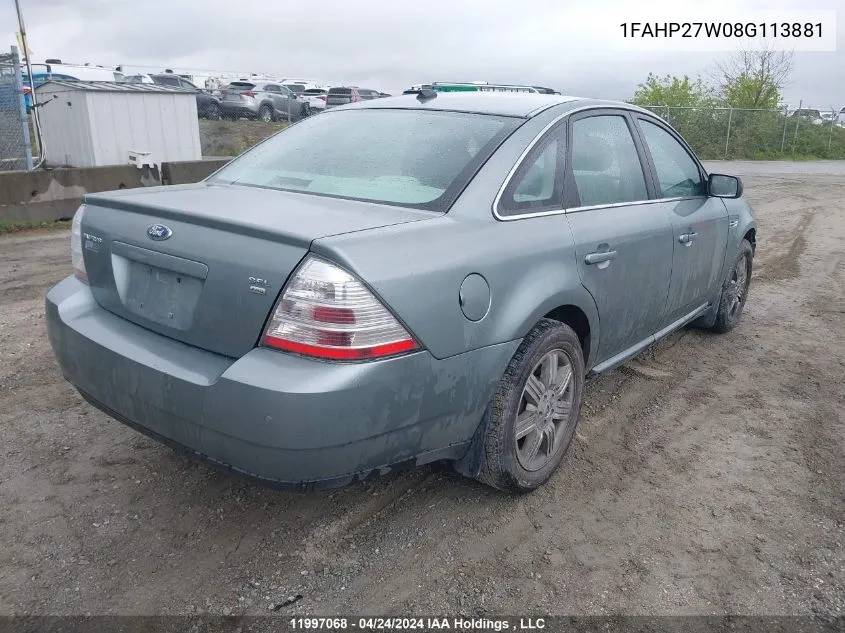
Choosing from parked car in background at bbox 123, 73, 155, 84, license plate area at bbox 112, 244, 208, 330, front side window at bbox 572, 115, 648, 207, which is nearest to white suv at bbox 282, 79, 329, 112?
parked car in background at bbox 123, 73, 155, 84

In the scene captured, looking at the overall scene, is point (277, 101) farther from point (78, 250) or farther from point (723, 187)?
point (78, 250)

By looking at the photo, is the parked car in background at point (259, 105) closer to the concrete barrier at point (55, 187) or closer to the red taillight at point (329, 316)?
the concrete barrier at point (55, 187)

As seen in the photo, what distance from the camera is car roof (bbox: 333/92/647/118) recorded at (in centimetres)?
328

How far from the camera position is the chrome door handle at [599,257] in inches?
124

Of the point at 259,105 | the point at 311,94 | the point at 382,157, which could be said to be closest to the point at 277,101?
the point at 259,105

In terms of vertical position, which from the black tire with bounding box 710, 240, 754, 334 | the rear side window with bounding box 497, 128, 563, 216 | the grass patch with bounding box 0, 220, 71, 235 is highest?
the rear side window with bounding box 497, 128, 563, 216

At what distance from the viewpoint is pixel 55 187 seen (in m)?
9.20

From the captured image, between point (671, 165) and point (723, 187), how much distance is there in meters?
0.47

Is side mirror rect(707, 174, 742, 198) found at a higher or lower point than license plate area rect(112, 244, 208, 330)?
higher

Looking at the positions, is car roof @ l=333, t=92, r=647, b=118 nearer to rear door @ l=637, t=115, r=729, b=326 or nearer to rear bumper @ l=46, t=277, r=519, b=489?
rear door @ l=637, t=115, r=729, b=326

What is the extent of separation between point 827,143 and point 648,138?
106 feet

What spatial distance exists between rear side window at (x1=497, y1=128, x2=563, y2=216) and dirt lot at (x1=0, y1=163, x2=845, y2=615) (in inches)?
47.1

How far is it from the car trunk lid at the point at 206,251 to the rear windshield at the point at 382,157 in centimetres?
16

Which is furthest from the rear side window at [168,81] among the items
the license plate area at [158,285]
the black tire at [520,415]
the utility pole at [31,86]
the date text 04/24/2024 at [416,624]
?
the date text 04/24/2024 at [416,624]
